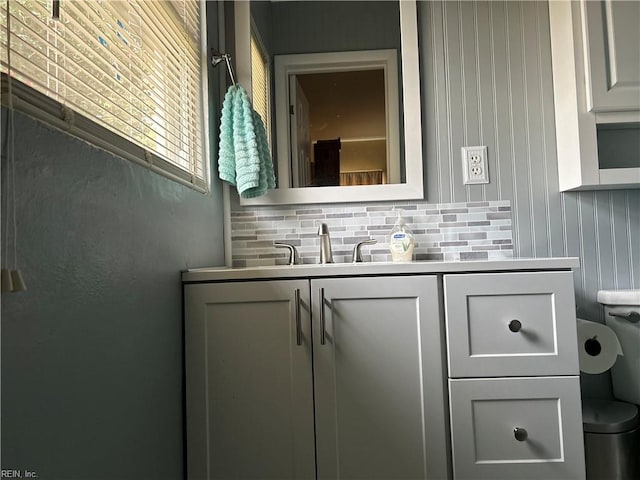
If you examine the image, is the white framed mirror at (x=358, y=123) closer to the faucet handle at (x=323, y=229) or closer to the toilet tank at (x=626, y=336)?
the faucet handle at (x=323, y=229)

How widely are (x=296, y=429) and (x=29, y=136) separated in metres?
0.94

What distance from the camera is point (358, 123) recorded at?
1.73m

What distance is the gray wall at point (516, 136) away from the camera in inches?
66.1

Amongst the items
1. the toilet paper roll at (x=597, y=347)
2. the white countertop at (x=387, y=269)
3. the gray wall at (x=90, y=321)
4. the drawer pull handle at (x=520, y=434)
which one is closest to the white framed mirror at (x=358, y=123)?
the white countertop at (x=387, y=269)

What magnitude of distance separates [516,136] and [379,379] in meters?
1.06

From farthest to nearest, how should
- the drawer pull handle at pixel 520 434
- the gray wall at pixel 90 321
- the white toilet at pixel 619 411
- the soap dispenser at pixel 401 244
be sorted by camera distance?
the soap dispenser at pixel 401 244 → the white toilet at pixel 619 411 → the drawer pull handle at pixel 520 434 → the gray wall at pixel 90 321

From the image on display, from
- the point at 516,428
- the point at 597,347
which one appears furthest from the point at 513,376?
the point at 597,347

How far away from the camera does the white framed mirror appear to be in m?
1.71

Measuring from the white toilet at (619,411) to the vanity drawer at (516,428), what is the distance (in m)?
0.24

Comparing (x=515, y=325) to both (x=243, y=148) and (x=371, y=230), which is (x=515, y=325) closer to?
(x=371, y=230)

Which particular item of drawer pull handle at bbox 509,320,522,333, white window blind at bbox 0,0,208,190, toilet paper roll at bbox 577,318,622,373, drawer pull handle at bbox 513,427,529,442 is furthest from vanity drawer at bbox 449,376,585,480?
white window blind at bbox 0,0,208,190

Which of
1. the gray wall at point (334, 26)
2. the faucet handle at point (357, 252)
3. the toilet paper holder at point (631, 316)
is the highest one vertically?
the gray wall at point (334, 26)

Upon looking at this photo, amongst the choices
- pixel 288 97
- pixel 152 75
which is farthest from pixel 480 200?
pixel 152 75

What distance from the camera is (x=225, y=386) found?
1.25 meters
